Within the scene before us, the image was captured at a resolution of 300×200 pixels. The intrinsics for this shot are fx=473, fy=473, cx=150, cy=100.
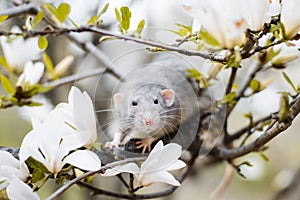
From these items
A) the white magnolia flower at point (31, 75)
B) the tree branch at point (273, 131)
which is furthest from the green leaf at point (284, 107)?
the white magnolia flower at point (31, 75)

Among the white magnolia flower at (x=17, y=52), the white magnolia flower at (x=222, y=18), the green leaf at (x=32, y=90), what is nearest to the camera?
the white magnolia flower at (x=222, y=18)

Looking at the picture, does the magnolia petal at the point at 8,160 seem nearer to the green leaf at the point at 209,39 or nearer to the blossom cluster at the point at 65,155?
the blossom cluster at the point at 65,155

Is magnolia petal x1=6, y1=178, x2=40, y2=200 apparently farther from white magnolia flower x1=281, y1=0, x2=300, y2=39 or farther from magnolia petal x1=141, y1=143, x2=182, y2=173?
white magnolia flower x1=281, y1=0, x2=300, y2=39

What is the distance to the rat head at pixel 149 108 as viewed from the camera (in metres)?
0.28

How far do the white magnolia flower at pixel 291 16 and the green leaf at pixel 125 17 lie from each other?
0.32 ft

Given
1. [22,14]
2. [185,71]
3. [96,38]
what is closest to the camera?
[185,71]

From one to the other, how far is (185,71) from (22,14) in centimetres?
20

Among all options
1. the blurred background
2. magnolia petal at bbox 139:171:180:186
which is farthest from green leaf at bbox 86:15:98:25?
magnolia petal at bbox 139:171:180:186

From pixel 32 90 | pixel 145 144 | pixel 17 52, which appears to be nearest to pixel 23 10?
pixel 17 52

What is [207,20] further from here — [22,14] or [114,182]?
[114,182]

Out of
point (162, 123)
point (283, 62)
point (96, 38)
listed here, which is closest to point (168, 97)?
point (162, 123)

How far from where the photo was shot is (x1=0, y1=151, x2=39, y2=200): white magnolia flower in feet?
0.94

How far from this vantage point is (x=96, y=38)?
25.6 inches

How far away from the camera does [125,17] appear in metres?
0.31
